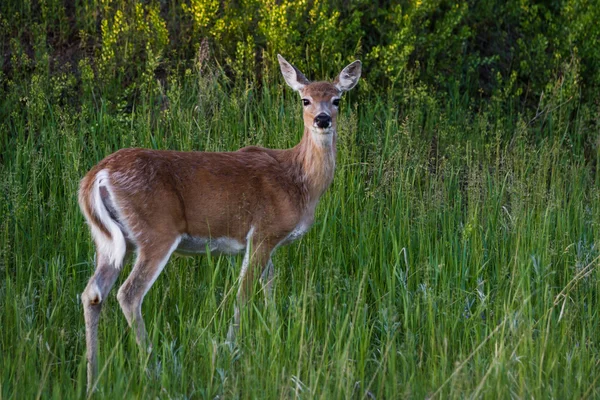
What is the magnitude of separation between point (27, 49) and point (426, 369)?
5.49 meters

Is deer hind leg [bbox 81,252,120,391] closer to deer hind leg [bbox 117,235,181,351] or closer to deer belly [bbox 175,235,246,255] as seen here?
deer hind leg [bbox 117,235,181,351]

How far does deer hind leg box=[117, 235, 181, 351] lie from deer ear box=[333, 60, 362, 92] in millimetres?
2020

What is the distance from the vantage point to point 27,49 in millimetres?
9266

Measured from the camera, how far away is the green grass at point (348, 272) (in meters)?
5.01

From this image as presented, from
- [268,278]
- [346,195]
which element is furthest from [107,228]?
[346,195]

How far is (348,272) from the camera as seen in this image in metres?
7.02

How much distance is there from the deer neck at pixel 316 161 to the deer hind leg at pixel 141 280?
1.26 m

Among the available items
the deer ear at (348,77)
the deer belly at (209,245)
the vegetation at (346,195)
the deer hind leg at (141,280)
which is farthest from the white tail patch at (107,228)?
the deer ear at (348,77)

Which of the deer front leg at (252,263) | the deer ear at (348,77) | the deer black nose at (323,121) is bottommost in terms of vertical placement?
the deer front leg at (252,263)

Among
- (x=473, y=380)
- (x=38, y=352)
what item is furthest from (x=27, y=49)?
(x=473, y=380)

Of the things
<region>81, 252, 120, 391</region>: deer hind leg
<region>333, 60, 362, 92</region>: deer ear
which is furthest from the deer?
<region>333, 60, 362, 92</region>: deer ear

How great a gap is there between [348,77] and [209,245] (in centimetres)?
184

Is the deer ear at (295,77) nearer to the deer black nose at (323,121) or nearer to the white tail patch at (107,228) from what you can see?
the deer black nose at (323,121)

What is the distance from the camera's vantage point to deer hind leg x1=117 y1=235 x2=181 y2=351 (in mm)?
5867
